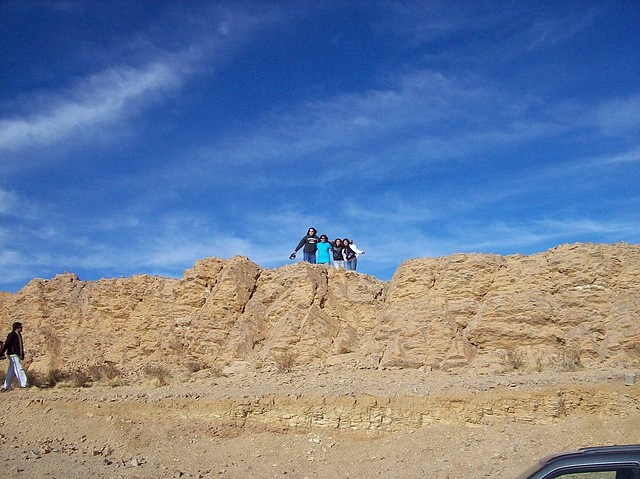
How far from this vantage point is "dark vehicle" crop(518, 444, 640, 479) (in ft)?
13.5

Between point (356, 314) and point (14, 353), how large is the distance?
9.06 meters

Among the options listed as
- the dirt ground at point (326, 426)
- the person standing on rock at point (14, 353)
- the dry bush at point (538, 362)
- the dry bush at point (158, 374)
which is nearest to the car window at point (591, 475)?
the dirt ground at point (326, 426)

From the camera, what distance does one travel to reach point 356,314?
18703 mm

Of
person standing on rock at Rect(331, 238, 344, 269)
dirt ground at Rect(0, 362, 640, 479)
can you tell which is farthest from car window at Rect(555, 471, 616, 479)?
person standing on rock at Rect(331, 238, 344, 269)

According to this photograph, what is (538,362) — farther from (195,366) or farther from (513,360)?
(195,366)

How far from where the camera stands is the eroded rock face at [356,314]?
15242 millimetres

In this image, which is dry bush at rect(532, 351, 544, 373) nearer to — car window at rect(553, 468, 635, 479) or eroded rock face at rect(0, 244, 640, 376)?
eroded rock face at rect(0, 244, 640, 376)

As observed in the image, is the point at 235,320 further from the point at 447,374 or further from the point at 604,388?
the point at 604,388

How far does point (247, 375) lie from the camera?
1592cm

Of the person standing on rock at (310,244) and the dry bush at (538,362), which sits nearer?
the dry bush at (538,362)

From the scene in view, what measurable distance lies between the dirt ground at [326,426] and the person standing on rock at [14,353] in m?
0.67

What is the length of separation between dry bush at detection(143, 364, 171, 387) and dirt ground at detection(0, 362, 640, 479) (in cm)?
121

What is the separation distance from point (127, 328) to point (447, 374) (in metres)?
10.8

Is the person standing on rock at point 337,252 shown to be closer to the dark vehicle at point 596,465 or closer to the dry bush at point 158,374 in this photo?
the dry bush at point 158,374
